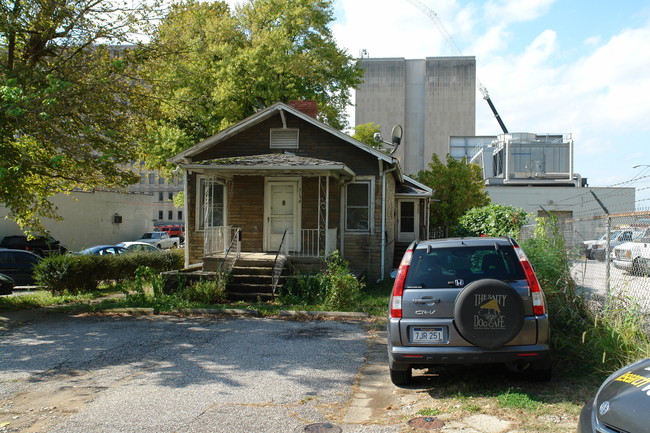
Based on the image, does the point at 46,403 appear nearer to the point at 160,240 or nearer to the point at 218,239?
the point at 218,239

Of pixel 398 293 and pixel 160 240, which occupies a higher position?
pixel 398 293

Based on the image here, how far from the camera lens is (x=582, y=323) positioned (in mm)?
7023

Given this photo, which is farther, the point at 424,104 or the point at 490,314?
the point at 424,104

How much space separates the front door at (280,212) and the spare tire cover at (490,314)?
36.3 ft

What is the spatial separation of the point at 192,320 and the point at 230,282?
2501mm

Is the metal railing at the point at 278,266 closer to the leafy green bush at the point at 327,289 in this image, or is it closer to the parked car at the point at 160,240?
the leafy green bush at the point at 327,289

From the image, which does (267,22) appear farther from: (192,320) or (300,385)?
(300,385)

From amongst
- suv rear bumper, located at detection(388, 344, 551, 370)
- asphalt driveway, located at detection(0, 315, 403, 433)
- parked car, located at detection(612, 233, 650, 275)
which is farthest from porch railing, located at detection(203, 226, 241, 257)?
parked car, located at detection(612, 233, 650, 275)

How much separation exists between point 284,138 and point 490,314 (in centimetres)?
1229

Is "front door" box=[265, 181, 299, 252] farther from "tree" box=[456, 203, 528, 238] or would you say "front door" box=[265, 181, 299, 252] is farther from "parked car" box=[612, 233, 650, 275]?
"parked car" box=[612, 233, 650, 275]

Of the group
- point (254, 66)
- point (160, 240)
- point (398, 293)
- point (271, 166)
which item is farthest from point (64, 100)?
point (160, 240)

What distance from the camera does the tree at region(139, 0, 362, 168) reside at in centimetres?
2533

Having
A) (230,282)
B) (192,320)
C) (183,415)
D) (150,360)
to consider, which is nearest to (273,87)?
(230,282)

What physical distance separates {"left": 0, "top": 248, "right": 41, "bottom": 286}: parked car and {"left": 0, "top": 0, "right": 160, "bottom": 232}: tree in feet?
23.4
